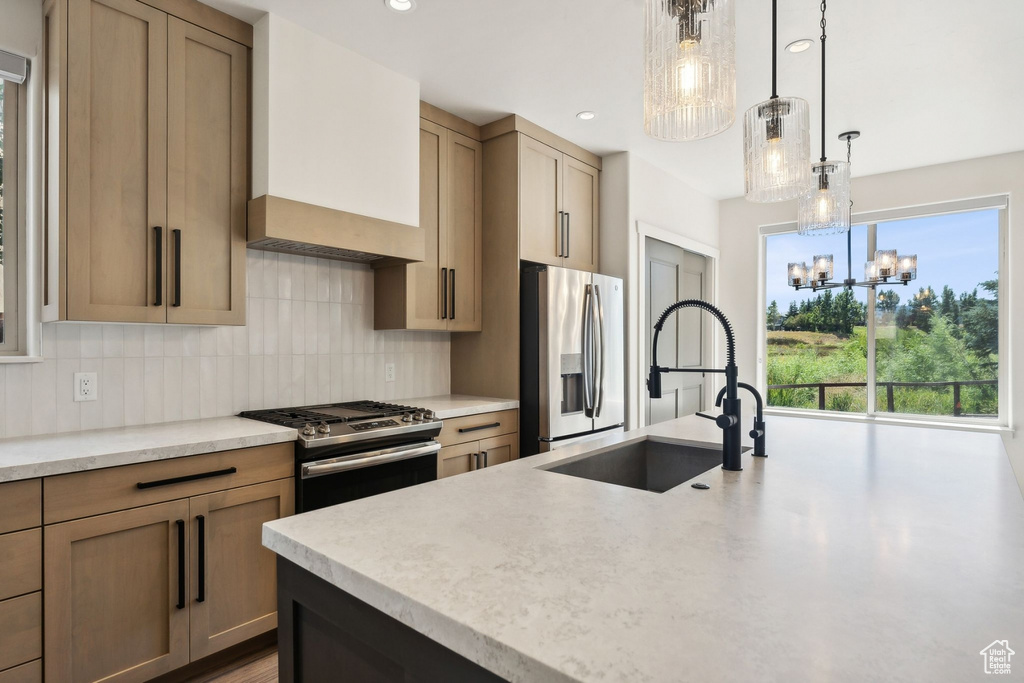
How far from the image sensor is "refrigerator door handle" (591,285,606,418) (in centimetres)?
346

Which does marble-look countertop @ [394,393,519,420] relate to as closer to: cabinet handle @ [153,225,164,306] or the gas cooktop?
the gas cooktop

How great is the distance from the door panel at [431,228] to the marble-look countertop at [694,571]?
1794 millimetres

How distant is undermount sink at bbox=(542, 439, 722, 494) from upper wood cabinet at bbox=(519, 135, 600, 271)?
1.73 meters

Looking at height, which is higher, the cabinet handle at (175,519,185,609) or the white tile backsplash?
the white tile backsplash

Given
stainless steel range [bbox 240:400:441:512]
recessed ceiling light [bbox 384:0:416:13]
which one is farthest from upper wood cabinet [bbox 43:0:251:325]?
recessed ceiling light [bbox 384:0:416:13]

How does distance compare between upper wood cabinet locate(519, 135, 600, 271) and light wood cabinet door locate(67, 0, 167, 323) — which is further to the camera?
upper wood cabinet locate(519, 135, 600, 271)

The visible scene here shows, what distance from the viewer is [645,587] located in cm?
77

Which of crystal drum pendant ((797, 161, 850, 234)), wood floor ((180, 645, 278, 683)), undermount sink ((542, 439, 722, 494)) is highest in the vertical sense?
crystal drum pendant ((797, 161, 850, 234))

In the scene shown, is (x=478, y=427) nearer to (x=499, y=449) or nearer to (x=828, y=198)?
(x=499, y=449)

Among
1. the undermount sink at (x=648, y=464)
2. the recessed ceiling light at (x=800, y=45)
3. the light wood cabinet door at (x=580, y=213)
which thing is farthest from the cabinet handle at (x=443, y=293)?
the recessed ceiling light at (x=800, y=45)

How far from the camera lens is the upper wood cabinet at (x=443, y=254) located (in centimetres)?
304

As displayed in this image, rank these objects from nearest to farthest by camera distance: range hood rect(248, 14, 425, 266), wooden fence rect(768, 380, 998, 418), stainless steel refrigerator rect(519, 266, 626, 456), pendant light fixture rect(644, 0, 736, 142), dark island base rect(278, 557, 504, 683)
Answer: dark island base rect(278, 557, 504, 683) → pendant light fixture rect(644, 0, 736, 142) → range hood rect(248, 14, 425, 266) → stainless steel refrigerator rect(519, 266, 626, 456) → wooden fence rect(768, 380, 998, 418)

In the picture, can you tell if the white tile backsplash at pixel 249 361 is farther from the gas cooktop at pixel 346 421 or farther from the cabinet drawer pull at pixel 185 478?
the cabinet drawer pull at pixel 185 478

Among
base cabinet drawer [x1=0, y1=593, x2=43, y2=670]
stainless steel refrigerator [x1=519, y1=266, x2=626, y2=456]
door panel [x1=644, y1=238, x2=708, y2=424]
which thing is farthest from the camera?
door panel [x1=644, y1=238, x2=708, y2=424]
